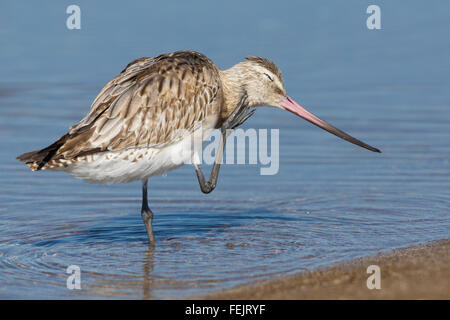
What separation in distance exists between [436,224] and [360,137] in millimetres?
2858

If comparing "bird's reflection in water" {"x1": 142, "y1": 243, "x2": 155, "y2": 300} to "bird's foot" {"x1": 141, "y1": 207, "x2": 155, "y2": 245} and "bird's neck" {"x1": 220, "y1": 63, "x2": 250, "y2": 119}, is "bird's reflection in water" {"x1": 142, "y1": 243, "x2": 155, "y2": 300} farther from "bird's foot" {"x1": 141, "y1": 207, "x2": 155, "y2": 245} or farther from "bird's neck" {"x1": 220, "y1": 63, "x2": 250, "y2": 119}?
"bird's neck" {"x1": 220, "y1": 63, "x2": 250, "y2": 119}

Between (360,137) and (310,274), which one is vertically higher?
(360,137)

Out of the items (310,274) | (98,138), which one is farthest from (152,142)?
(310,274)

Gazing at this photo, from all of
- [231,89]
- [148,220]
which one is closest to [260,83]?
[231,89]

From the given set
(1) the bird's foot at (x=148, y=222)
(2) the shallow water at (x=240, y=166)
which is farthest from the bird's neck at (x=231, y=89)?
(1) the bird's foot at (x=148, y=222)

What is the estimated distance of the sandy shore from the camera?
569 centimetres

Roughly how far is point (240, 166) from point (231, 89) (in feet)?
5.97

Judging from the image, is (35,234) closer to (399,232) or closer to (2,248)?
(2,248)

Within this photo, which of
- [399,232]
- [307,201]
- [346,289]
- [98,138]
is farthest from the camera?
[307,201]

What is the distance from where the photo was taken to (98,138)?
22.5 feet

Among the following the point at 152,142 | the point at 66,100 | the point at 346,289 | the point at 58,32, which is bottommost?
the point at 346,289

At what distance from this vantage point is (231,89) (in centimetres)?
796

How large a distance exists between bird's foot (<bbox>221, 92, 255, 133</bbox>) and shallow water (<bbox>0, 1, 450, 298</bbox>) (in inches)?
32.3

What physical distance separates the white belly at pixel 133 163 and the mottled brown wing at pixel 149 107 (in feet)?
0.21
